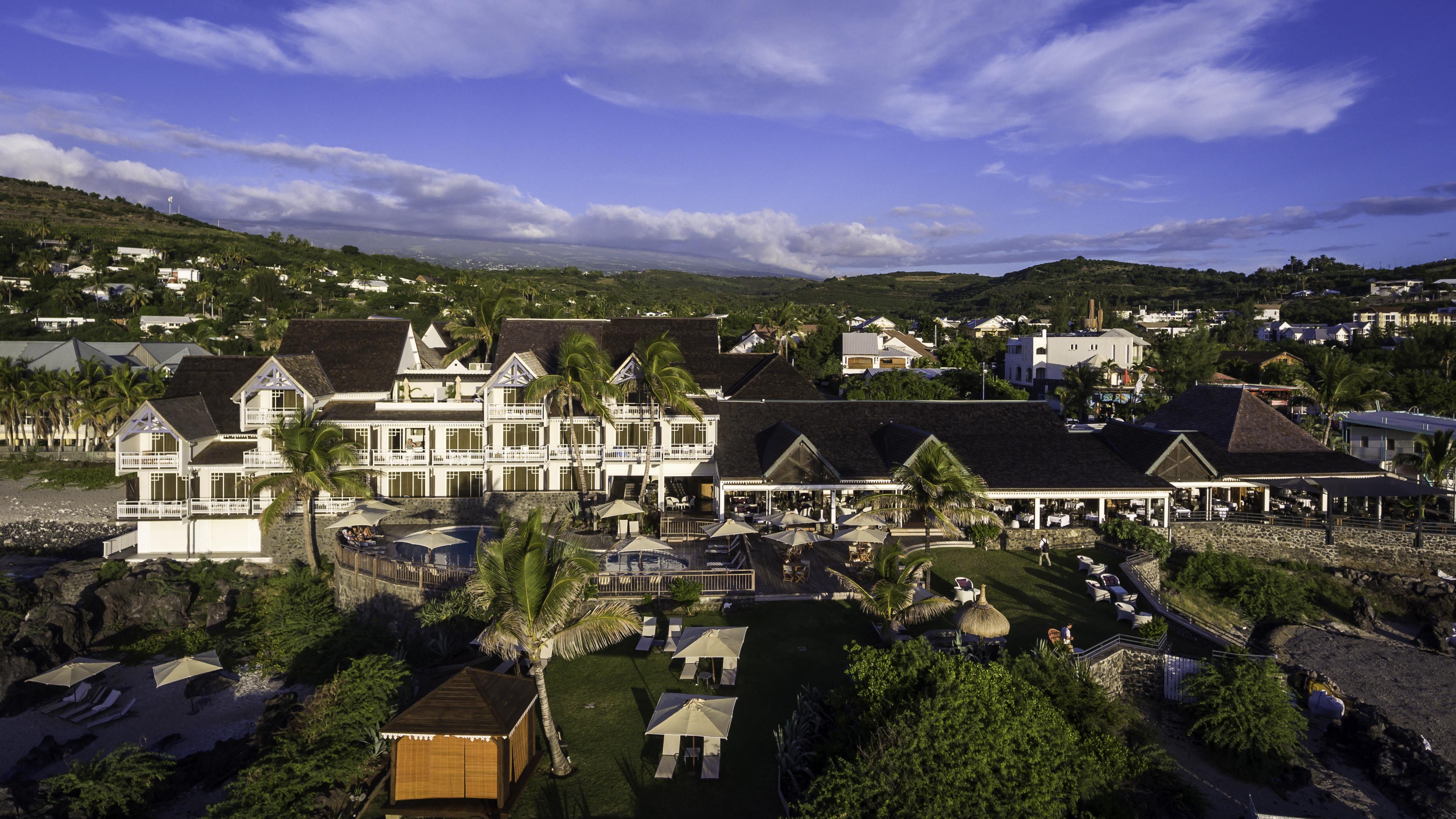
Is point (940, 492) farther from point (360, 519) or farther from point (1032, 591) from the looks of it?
point (360, 519)

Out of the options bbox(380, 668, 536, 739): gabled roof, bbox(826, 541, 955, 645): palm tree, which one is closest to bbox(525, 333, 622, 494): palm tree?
bbox(826, 541, 955, 645): palm tree

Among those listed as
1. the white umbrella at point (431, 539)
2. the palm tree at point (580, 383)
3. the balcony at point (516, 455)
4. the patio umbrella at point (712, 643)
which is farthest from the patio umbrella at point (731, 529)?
the balcony at point (516, 455)

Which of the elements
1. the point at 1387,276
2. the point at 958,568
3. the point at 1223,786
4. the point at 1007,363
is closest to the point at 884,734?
the point at 1223,786

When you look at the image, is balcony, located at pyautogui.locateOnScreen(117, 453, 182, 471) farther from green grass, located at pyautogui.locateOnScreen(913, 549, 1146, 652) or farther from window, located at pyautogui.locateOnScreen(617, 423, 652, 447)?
green grass, located at pyautogui.locateOnScreen(913, 549, 1146, 652)

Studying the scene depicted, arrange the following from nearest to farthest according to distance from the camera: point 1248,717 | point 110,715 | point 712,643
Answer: point 1248,717
point 712,643
point 110,715

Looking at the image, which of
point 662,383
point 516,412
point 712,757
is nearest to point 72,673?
point 516,412

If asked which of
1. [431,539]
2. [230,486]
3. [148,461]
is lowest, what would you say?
[431,539]
